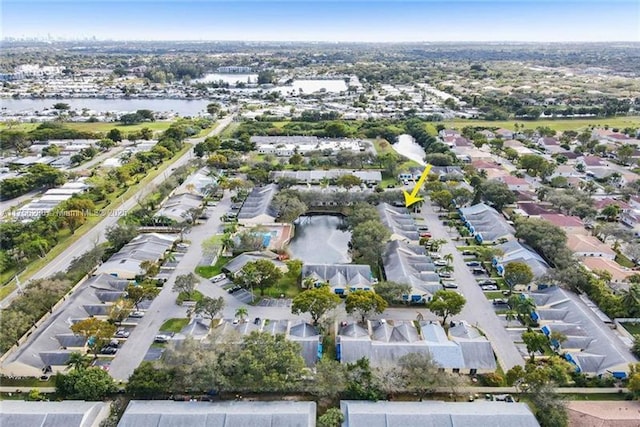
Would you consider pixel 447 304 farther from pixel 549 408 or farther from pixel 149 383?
pixel 149 383

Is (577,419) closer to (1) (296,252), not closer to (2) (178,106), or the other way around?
(1) (296,252)

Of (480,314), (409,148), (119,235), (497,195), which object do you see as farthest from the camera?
(409,148)

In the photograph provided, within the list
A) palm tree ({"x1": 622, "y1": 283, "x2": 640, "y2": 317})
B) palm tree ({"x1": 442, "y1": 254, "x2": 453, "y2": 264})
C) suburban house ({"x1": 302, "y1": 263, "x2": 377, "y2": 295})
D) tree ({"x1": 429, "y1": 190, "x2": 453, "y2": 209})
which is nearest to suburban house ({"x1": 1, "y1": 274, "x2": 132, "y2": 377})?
suburban house ({"x1": 302, "y1": 263, "x2": 377, "y2": 295})

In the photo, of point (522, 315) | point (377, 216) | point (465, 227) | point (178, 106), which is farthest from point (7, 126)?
point (522, 315)

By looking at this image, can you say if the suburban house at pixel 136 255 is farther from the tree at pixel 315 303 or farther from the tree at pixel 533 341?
the tree at pixel 533 341

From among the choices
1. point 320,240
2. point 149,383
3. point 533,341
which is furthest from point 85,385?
point 320,240

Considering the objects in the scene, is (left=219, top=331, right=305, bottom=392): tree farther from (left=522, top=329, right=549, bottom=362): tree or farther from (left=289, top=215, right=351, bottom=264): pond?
(left=289, top=215, right=351, bottom=264): pond

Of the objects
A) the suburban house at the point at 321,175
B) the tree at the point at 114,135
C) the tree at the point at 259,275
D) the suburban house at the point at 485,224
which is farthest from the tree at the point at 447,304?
the tree at the point at 114,135
